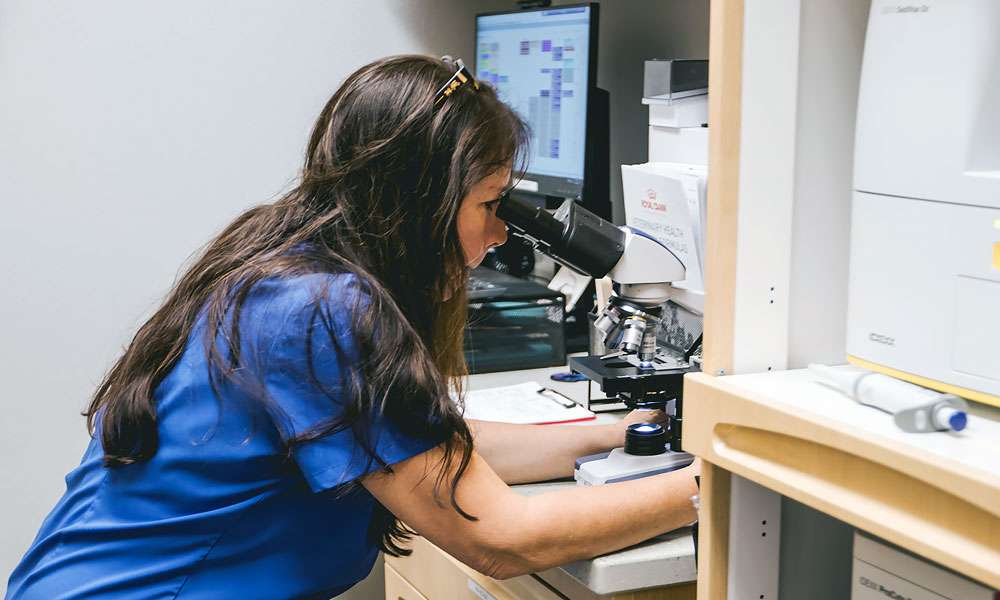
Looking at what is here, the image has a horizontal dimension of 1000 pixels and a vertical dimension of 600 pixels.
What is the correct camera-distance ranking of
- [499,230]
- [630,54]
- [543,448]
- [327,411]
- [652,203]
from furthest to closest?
[630,54] < [652,203] < [543,448] < [499,230] < [327,411]

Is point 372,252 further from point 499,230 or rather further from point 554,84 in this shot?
point 554,84

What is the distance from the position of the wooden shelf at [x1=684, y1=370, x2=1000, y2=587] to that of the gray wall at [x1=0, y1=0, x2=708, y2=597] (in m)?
1.40

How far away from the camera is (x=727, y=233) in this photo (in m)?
0.96

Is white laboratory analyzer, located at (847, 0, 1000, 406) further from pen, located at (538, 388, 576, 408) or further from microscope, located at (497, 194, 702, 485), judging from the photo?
pen, located at (538, 388, 576, 408)

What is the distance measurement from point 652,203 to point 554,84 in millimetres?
605

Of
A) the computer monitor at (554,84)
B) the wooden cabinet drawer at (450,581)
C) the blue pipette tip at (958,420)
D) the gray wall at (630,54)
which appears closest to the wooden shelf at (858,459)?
the blue pipette tip at (958,420)

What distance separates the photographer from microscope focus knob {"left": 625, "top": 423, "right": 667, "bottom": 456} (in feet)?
4.69

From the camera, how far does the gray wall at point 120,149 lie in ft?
7.52

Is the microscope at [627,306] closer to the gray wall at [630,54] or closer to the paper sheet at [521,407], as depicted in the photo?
the paper sheet at [521,407]

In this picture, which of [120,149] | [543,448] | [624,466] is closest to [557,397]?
[543,448]

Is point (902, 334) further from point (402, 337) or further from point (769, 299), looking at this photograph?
point (402, 337)

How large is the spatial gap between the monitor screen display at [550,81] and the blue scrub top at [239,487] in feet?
3.34

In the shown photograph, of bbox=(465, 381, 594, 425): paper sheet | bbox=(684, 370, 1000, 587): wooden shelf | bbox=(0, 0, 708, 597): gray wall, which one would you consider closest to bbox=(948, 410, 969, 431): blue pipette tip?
bbox=(684, 370, 1000, 587): wooden shelf

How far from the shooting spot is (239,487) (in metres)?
1.19
